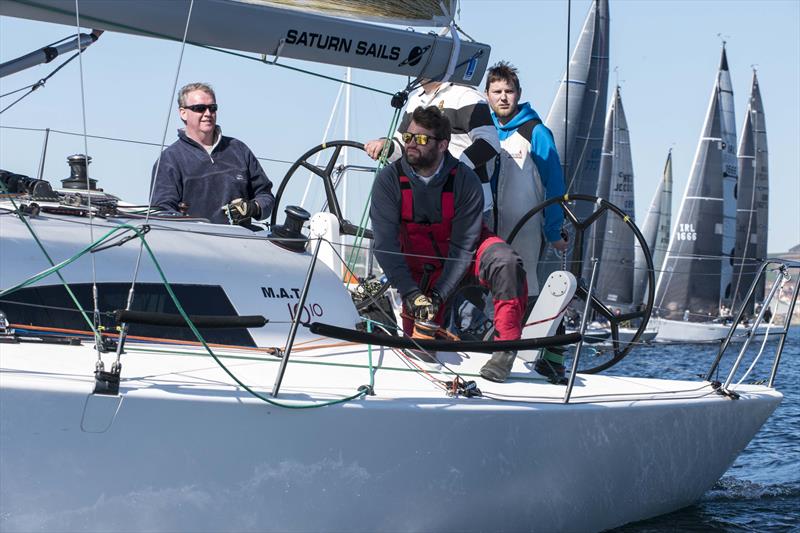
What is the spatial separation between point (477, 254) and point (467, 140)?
0.92 m

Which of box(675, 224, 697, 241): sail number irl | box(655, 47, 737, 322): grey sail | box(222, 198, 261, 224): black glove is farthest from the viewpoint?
box(675, 224, 697, 241): sail number irl

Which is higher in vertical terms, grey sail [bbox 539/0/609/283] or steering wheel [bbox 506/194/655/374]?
grey sail [bbox 539/0/609/283]

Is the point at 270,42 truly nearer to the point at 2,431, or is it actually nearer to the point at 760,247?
the point at 2,431

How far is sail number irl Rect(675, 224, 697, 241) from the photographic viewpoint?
35844 mm

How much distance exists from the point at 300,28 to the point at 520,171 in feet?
4.68

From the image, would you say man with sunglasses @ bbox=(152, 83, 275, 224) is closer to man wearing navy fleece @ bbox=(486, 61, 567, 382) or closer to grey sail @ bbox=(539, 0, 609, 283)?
man wearing navy fleece @ bbox=(486, 61, 567, 382)

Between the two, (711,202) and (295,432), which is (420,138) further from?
(711,202)

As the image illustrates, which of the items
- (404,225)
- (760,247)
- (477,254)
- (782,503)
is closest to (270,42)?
(404,225)

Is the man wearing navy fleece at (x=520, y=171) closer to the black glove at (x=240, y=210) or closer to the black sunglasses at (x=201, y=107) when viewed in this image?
the black glove at (x=240, y=210)

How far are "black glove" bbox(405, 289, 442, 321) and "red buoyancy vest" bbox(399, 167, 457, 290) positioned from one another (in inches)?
7.3

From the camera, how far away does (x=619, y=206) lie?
1499 inches

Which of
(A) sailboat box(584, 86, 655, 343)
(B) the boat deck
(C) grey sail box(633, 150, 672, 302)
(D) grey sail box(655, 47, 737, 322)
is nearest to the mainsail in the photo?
(B) the boat deck

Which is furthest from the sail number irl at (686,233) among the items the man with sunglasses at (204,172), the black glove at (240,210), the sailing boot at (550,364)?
the black glove at (240,210)

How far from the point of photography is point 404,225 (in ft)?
15.5
